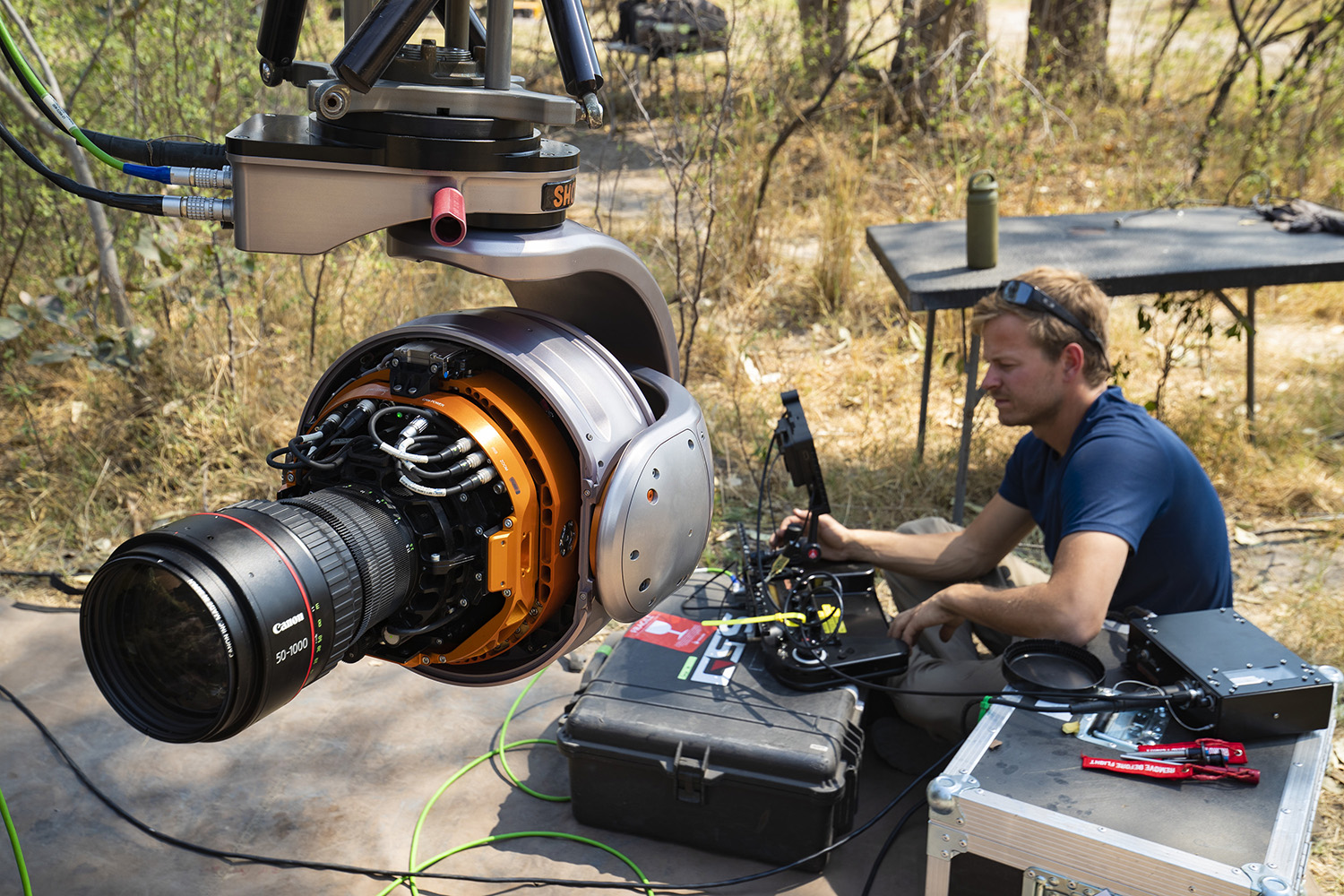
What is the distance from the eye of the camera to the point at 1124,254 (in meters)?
3.90

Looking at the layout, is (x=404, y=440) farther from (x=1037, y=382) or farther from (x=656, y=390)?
(x=1037, y=382)

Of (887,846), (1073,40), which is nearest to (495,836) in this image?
(887,846)

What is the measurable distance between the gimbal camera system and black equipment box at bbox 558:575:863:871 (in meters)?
1.08

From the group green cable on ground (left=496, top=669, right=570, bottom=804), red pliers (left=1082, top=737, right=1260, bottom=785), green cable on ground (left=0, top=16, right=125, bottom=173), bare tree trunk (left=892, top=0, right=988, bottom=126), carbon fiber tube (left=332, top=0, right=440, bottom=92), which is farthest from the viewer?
bare tree trunk (left=892, top=0, right=988, bottom=126)

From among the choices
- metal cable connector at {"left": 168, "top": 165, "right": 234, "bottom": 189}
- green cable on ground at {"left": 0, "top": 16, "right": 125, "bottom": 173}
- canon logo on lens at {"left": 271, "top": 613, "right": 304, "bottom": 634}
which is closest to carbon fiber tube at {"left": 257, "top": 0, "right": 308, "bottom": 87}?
metal cable connector at {"left": 168, "top": 165, "right": 234, "bottom": 189}

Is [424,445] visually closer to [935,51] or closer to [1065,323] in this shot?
[1065,323]

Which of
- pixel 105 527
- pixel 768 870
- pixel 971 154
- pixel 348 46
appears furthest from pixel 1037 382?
pixel 971 154

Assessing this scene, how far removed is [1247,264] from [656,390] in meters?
3.03

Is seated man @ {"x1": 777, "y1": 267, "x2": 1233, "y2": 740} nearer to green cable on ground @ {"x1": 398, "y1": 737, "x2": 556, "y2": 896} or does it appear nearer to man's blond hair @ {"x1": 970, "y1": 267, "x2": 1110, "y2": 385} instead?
man's blond hair @ {"x1": 970, "y1": 267, "x2": 1110, "y2": 385}

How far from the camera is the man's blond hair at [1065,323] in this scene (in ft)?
8.98

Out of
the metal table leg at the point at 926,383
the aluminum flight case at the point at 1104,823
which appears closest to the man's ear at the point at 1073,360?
the aluminum flight case at the point at 1104,823

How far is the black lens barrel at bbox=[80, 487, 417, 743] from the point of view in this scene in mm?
1147

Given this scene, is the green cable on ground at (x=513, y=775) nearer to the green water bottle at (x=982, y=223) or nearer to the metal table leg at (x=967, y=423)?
the metal table leg at (x=967, y=423)

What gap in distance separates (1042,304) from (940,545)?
77 cm
